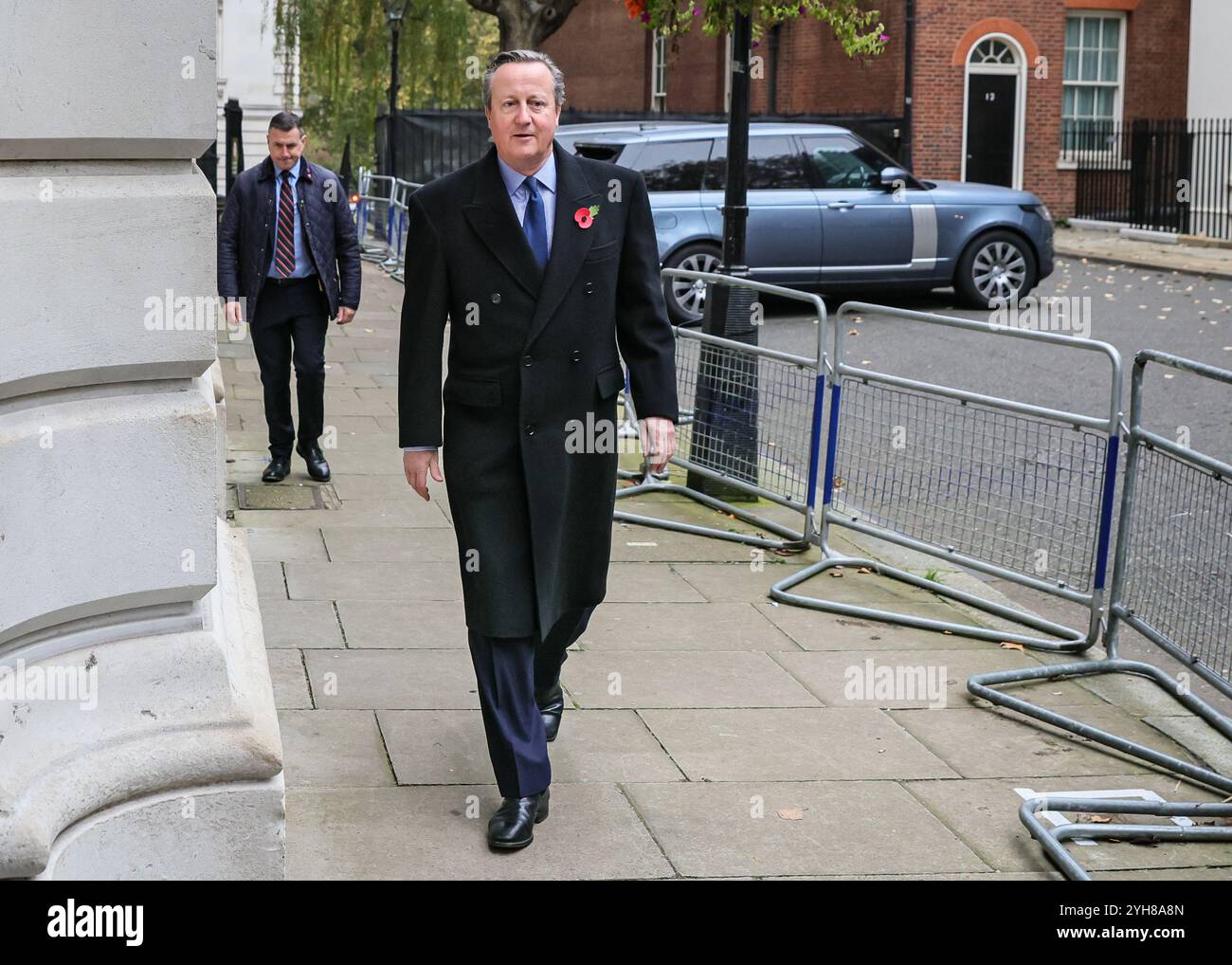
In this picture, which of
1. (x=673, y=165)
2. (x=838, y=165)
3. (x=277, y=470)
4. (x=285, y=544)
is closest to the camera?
(x=285, y=544)

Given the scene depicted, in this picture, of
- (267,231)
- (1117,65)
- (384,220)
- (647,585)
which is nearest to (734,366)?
(647,585)

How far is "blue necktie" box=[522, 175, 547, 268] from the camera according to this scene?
15.0 ft

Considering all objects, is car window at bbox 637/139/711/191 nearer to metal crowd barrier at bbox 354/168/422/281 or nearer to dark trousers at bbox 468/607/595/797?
metal crowd barrier at bbox 354/168/422/281

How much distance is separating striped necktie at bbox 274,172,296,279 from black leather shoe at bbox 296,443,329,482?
105 cm

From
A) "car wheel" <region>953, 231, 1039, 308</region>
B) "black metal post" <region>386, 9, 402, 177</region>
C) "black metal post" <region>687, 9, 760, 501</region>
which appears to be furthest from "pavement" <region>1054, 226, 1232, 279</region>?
"black metal post" <region>687, 9, 760, 501</region>

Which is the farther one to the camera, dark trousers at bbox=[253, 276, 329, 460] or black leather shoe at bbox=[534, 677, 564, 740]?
dark trousers at bbox=[253, 276, 329, 460]

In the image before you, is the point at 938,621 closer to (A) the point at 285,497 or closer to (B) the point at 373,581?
(B) the point at 373,581

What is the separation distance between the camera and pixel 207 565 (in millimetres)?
3807

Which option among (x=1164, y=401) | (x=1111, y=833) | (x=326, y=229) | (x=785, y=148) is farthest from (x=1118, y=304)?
(x=1111, y=833)

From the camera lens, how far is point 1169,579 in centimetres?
595

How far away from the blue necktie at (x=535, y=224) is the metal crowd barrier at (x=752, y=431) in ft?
11.4

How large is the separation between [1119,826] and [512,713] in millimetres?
1748
